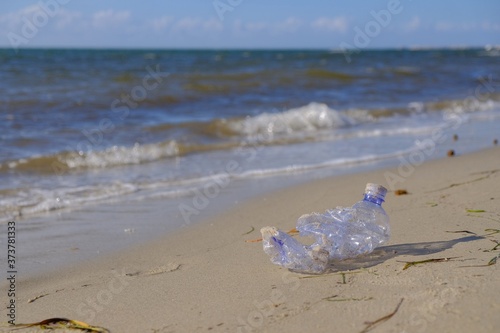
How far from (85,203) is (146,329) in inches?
118

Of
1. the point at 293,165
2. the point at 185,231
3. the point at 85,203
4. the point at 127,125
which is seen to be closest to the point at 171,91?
the point at 127,125

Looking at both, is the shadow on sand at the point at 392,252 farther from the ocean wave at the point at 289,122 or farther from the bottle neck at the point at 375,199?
the ocean wave at the point at 289,122

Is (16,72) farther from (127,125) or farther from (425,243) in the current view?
(425,243)

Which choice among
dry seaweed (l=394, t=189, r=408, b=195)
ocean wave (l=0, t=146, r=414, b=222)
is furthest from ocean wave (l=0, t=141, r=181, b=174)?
dry seaweed (l=394, t=189, r=408, b=195)

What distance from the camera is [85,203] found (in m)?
5.25

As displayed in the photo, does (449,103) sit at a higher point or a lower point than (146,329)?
higher

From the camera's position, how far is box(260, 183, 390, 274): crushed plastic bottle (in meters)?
2.86

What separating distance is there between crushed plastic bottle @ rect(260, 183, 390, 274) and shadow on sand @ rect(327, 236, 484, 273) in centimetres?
3

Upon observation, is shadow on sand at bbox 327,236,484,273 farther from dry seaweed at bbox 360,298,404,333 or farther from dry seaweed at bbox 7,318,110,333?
dry seaweed at bbox 7,318,110,333

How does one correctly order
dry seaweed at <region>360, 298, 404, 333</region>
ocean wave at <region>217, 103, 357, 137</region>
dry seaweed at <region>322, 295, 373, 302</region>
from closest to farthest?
1. dry seaweed at <region>360, 298, 404, 333</region>
2. dry seaweed at <region>322, 295, 373, 302</region>
3. ocean wave at <region>217, 103, 357, 137</region>

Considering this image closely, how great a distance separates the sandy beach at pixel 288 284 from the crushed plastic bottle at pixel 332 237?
0.06m

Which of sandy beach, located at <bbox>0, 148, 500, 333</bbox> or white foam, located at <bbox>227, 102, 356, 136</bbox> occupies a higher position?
white foam, located at <bbox>227, 102, 356, 136</bbox>

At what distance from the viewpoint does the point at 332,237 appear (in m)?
3.00

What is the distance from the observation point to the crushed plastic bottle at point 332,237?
2861mm
